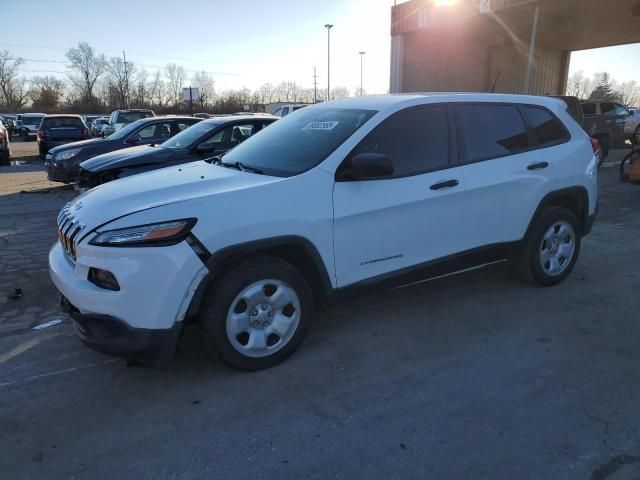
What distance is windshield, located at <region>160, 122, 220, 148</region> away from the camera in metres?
7.78

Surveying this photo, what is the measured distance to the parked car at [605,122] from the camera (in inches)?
596

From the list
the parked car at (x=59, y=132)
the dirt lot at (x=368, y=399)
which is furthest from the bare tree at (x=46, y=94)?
the dirt lot at (x=368, y=399)

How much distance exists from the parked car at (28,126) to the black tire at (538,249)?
3589 centimetres

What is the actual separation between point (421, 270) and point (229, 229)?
163cm

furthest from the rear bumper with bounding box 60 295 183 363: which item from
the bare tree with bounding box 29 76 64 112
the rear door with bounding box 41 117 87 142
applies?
the bare tree with bounding box 29 76 64 112

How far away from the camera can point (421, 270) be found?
3.87 metres

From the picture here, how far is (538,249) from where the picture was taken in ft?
15.1

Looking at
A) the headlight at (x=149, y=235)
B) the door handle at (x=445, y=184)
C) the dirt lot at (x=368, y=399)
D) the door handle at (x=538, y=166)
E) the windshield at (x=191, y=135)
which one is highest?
the windshield at (x=191, y=135)

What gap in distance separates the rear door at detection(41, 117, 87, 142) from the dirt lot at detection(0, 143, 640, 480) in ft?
45.9

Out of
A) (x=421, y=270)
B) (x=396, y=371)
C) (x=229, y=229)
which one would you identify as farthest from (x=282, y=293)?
(x=421, y=270)

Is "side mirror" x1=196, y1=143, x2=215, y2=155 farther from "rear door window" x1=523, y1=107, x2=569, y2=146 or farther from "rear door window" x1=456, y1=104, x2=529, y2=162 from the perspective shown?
"rear door window" x1=523, y1=107, x2=569, y2=146

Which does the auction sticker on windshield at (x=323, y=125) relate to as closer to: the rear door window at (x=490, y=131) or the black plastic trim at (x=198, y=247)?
the rear door window at (x=490, y=131)

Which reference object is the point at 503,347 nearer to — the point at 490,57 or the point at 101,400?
the point at 101,400

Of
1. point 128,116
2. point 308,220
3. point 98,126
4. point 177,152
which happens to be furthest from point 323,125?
point 98,126
